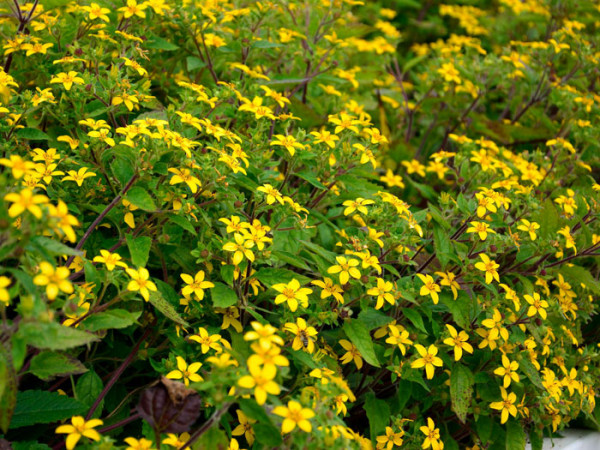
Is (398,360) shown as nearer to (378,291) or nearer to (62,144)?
(378,291)

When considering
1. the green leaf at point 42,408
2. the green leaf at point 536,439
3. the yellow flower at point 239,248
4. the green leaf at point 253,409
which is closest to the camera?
the green leaf at point 253,409

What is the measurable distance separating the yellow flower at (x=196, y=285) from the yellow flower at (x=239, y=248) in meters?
0.10

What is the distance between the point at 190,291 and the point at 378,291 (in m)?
0.56

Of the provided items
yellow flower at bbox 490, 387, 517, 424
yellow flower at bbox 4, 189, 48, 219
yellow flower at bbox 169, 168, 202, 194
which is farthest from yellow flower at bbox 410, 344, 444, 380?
yellow flower at bbox 4, 189, 48, 219

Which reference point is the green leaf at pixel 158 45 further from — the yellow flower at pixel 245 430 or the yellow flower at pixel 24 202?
the yellow flower at pixel 245 430

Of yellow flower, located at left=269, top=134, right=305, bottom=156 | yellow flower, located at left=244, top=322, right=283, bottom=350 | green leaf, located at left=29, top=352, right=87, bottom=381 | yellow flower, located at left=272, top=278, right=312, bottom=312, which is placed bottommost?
yellow flower, located at left=272, top=278, right=312, bottom=312

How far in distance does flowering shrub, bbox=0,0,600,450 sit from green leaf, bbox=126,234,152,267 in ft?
0.09

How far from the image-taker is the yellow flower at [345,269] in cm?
171

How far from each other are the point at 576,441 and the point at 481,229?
3.42ft

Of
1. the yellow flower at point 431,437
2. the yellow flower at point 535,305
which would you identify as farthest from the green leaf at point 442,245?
the yellow flower at point 431,437

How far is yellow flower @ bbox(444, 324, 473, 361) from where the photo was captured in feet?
6.05

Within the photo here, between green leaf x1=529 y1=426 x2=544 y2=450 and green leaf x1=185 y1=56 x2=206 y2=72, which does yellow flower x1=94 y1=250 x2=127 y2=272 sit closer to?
green leaf x1=185 y1=56 x2=206 y2=72

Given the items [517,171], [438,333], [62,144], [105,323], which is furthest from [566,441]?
[62,144]

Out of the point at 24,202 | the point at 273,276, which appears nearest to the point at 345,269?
the point at 273,276
